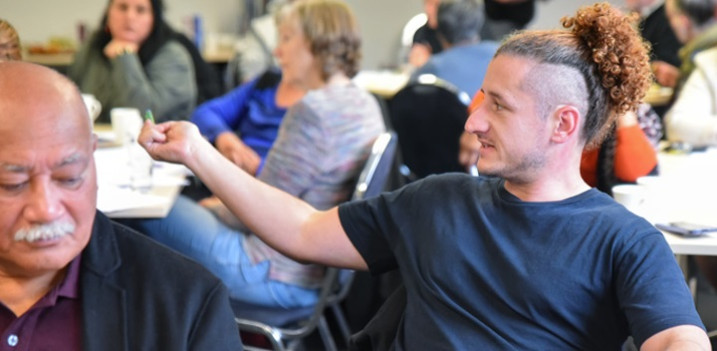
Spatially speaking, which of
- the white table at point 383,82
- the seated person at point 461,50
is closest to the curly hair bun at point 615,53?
the seated person at point 461,50

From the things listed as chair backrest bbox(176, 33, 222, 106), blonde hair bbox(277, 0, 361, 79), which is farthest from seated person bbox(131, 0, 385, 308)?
chair backrest bbox(176, 33, 222, 106)

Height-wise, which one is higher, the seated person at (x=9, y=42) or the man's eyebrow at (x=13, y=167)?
the seated person at (x=9, y=42)

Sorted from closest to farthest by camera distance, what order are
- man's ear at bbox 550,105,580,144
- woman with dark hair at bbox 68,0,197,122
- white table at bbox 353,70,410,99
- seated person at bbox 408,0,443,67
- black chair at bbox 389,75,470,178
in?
1. man's ear at bbox 550,105,580,144
2. black chair at bbox 389,75,470,178
3. woman with dark hair at bbox 68,0,197,122
4. white table at bbox 353,70,410,99
5. seated person at bbox 408,0,443,67

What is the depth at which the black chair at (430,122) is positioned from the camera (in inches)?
135

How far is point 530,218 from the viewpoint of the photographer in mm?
1581

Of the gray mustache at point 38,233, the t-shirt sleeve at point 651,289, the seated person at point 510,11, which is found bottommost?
the seated person at point 510,11

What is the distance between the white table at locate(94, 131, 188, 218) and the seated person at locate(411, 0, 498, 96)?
1525 millimetres

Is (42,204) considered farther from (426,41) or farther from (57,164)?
(426,41)

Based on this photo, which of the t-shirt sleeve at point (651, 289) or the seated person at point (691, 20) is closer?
the t-shirt sleeve at point (651, 289)

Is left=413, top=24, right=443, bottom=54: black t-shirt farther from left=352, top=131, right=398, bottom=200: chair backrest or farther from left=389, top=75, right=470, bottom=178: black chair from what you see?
left=352, top=131, right=398, bottom=200: chair backrest

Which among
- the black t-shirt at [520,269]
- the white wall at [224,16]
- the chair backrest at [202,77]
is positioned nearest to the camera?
the black t-shirt at [520,269]

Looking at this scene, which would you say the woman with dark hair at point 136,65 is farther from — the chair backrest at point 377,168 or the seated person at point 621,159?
the seated person at point 621,159

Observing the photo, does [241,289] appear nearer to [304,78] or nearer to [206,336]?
[304,78]

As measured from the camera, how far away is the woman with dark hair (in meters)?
3.72
